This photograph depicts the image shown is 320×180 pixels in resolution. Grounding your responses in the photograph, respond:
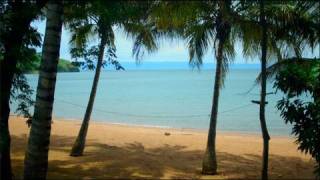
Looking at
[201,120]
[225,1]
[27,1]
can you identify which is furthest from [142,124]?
[27,1]

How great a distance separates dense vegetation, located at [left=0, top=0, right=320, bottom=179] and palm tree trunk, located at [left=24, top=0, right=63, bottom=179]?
0.01 m

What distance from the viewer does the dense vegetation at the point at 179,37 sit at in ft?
18.6

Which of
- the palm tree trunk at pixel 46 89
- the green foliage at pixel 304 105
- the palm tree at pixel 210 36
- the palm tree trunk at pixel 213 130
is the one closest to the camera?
the palm tree trunk at pixel 46 89

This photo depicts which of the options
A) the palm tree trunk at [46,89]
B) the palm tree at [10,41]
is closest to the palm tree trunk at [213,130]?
the palm tree at [10,41]

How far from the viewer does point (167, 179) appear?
10461 mm

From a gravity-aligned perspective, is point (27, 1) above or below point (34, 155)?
above

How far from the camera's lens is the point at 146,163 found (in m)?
12.2

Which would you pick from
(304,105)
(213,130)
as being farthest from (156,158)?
(304,105)

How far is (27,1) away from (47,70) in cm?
171

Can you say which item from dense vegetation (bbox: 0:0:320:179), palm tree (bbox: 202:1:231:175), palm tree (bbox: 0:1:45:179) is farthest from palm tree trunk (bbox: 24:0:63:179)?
palm tree (bbox: 202:1:231:175)

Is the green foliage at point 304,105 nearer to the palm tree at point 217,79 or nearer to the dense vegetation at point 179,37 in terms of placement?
the dense vegetation at point 179,37

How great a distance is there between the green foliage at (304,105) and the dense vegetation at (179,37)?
1 centimetres

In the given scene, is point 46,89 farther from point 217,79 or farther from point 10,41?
point 217,79

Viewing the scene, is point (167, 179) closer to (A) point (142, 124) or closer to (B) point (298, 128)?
(B) point (298, 128)
